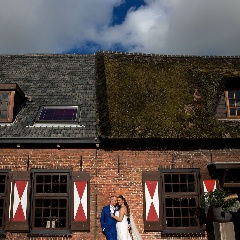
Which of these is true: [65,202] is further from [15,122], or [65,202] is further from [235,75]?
[235,75]

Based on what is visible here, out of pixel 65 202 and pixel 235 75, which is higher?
pixel 235 75

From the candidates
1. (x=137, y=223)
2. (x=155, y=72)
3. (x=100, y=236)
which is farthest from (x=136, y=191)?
(x=155, y=72)

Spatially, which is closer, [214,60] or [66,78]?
[66,78]

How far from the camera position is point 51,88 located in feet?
40.2

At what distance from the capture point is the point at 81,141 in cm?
969

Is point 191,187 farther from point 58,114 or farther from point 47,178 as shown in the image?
point 58,114

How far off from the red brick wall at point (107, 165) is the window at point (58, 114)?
1103 millimetres

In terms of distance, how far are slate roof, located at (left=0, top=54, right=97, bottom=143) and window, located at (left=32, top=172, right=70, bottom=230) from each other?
1.28 metres

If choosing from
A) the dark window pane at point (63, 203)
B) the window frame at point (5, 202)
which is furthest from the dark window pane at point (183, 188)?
the window frame at point (5, 202)

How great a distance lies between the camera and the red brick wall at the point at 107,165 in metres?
9.57

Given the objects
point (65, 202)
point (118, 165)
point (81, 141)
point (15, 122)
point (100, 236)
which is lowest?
point (100, 236)

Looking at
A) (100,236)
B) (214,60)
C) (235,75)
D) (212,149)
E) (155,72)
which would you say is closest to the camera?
(100,236)

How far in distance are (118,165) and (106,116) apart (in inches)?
65.1

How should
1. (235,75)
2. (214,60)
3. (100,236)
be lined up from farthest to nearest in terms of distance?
(214,60) → (235,75) → (100,236)
